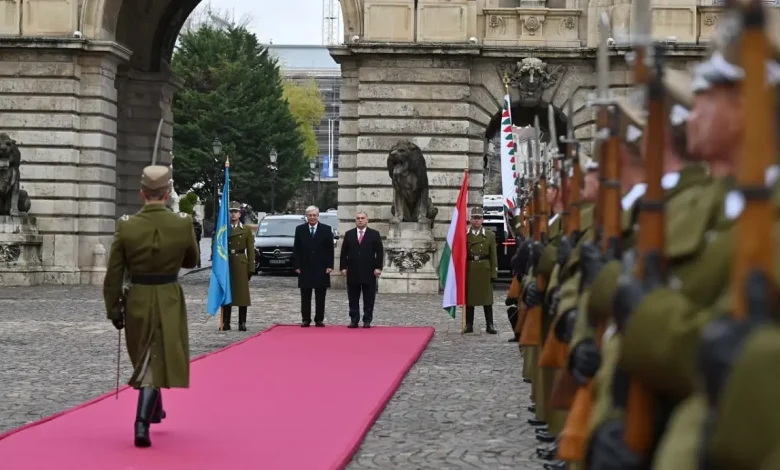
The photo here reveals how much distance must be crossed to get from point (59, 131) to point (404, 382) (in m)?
18.6

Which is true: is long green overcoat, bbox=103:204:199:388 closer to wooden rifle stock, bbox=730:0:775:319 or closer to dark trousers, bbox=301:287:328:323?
wooden rifle stock, bbox=730:0:775:319

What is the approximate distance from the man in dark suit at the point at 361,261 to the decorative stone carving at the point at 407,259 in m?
Result: 8.05

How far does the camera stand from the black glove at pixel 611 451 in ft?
10.9

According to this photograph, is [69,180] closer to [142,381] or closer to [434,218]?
[434,218]

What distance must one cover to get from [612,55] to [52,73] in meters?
11.4

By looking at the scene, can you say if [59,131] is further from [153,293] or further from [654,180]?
[654,180]

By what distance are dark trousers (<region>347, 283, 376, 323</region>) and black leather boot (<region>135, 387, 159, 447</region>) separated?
398 inches

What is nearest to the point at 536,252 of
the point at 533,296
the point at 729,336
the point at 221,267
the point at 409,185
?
the point at 533,296

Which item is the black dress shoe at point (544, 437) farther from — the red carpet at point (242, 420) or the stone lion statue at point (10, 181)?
the stone lion statue at point (10, 181)

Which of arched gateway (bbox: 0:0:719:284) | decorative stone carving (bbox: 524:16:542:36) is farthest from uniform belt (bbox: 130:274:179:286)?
decorative stone carving (bbox: 524:16:542:36)

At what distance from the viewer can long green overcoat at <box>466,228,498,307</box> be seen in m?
18.3

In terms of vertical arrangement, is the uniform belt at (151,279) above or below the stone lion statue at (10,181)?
below

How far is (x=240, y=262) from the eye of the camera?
19188 millimetres

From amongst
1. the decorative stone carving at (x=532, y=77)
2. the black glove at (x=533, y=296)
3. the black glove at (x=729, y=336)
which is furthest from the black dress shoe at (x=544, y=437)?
the decorative stone carving at (x=532, y=77)
